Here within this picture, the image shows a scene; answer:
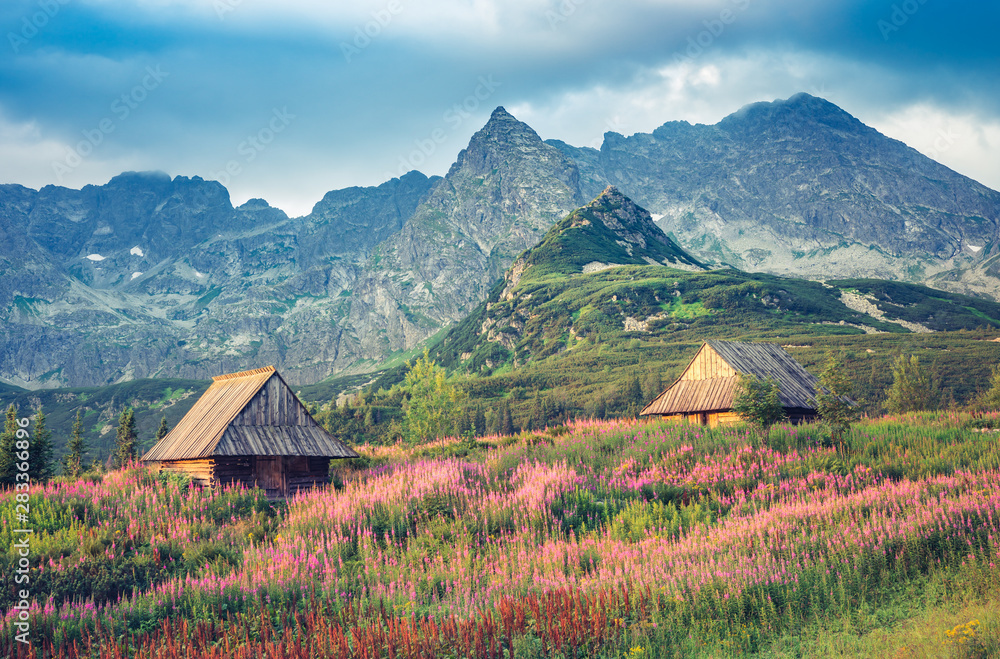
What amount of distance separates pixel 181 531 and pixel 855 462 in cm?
1926

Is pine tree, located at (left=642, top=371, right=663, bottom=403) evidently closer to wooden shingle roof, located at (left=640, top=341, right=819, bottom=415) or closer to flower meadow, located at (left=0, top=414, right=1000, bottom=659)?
wooden shingle roof, located at (left=640, top=341, right=819, bottom=415)

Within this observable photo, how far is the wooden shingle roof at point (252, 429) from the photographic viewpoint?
26516 millimetres

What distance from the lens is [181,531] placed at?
59.5 ft

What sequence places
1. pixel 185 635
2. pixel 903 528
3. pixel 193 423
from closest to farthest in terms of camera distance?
pixel 185 635, pixel 903 528, pixel 193 423

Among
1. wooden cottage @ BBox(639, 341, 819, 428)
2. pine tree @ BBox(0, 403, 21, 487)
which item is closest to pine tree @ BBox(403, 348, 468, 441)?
wooden cottage @ BBox(639, 341, 819, 428)

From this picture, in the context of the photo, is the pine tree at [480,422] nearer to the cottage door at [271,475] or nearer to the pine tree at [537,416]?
the pine tree at [537,416]

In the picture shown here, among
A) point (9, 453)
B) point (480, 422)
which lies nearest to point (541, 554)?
point (9, 453)

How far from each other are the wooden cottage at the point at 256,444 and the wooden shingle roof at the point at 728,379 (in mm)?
20809

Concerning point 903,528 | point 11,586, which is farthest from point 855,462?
point 11,586

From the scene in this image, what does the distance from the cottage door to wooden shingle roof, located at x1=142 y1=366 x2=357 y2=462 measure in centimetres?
95

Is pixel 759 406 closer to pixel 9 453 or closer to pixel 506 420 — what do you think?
pixel 9 453

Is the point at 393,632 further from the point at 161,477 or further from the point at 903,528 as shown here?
the point at 161,477

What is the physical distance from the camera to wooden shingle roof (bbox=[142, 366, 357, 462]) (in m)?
26.5

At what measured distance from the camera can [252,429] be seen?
90.7ft
